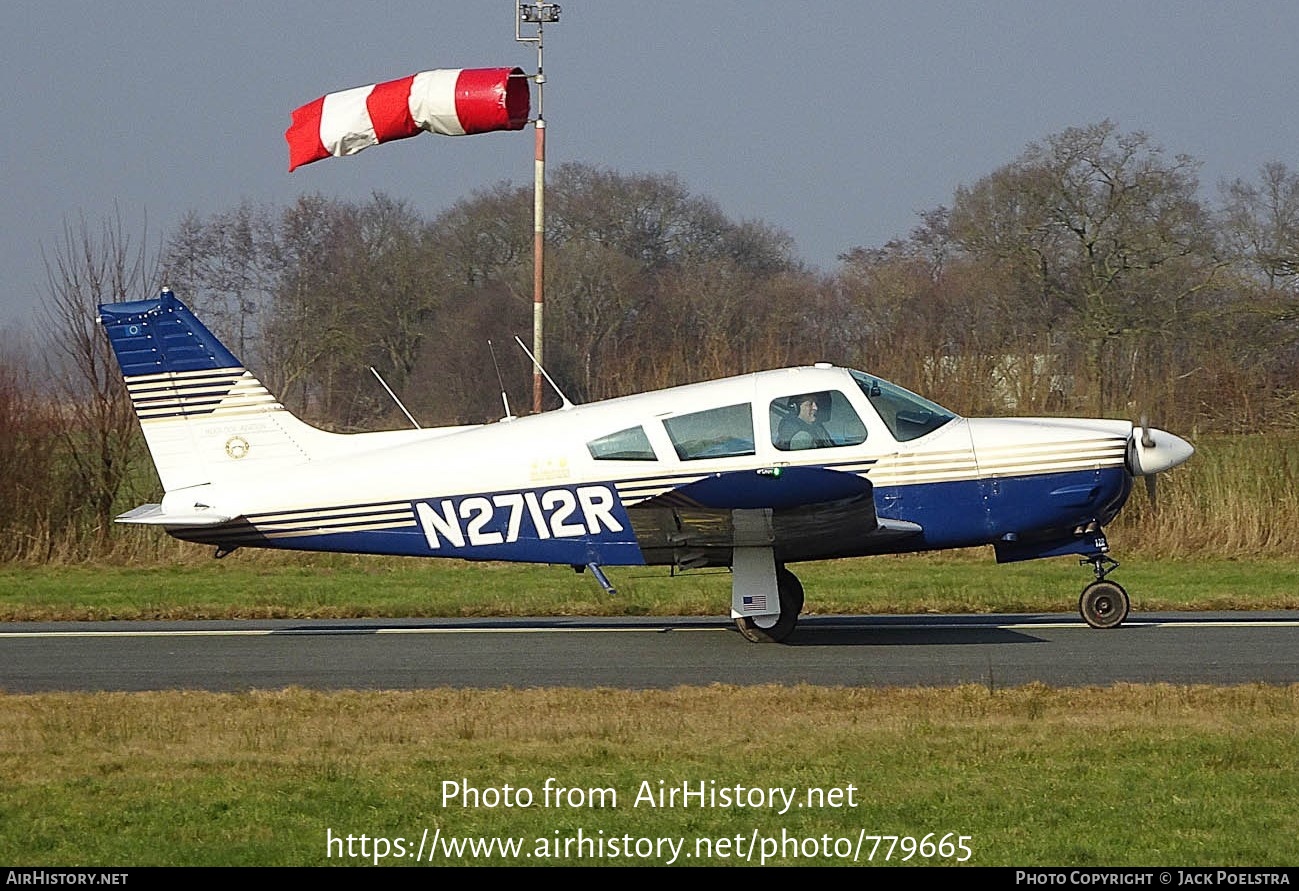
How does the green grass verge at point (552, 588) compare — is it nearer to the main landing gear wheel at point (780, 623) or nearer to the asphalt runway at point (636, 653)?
the asphalt runway at point (636, 653)

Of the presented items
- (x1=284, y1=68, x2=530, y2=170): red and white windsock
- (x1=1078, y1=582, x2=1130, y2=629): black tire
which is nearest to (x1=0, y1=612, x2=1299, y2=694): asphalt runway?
(x1=1078, y1=582, x2=1130, y2=629): black tire

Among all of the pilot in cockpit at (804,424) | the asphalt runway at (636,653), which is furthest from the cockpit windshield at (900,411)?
the asphalt runway at (636,653)

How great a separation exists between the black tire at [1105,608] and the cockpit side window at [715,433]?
10.5ft

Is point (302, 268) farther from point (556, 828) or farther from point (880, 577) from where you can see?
point (556, 828)

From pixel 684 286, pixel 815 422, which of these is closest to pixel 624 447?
pixel 815 422

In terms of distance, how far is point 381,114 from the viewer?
1864 cm

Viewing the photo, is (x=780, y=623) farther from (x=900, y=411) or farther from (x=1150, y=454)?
(x=1150, y=454)

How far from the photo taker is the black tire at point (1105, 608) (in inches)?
482

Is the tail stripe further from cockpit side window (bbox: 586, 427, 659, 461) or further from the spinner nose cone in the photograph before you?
the spinner nose cone

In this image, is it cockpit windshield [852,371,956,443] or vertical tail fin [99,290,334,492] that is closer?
cockpit windshield [852,371,956,443]

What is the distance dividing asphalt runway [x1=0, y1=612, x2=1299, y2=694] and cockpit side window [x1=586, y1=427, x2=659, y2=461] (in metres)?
1.46

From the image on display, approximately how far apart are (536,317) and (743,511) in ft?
36.8

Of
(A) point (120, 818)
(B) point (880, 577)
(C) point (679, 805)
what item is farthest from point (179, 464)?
(B) point (880, 577)

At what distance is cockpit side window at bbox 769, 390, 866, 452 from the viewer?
1138 centimetres
